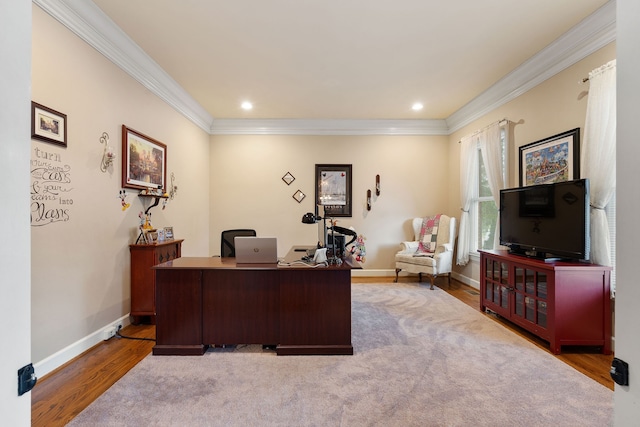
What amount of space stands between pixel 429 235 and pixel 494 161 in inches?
67.6

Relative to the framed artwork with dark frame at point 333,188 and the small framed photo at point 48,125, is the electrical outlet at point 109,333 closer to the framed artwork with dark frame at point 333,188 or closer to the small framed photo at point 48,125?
the small framed photo at point 48,125

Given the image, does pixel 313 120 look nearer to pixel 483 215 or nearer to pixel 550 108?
pixel 483 215

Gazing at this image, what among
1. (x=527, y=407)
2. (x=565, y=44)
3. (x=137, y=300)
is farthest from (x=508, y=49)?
(x=137, y=300)

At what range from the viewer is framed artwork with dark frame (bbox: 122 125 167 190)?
10.2 ft

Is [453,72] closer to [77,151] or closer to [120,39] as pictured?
[120,39]

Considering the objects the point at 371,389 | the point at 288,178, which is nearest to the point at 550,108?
the point at 371,389

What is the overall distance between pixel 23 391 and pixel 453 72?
436cm

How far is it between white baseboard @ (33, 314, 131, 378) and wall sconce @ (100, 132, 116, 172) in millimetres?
1514

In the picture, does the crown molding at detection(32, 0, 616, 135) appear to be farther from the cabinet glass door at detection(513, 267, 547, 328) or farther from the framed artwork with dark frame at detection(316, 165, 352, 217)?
the cabinet glass door at detection(513, 267, 547, 328)

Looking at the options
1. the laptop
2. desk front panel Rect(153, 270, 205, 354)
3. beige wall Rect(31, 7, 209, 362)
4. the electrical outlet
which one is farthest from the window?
the electrical outlet

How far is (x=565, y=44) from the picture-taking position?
9.77 ft

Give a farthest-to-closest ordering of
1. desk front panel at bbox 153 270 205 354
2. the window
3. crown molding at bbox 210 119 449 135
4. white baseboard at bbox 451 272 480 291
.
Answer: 1. crown molding at bbox 210 119 449 135
2. white baseboard at bbox 451 272 480 291
3. the window
4. desk front panel at bbox 153 270 205 354

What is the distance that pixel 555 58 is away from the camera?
3150 mm

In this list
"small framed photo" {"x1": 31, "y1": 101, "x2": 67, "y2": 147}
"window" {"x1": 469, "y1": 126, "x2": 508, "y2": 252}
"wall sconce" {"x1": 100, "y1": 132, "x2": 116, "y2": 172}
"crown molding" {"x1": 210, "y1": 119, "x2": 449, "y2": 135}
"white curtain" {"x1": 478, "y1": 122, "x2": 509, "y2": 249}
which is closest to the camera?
"small framed photo" {"x1": 31, "y1": 101, "x2": 67, "y2": 147}
